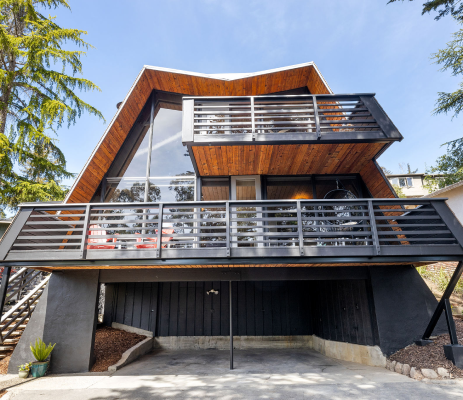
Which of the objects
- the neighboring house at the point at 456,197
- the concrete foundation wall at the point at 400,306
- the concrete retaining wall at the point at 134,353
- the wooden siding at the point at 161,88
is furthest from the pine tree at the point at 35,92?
the neighboring house at the point at 456,197

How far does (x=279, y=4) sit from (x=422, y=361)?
501 inches

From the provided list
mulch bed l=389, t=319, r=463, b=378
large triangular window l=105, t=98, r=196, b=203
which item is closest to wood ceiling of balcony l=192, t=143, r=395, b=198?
large triangular window l=105, t=98, r=196, b=203

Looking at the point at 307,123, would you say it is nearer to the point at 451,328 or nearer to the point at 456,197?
the point at 451,328

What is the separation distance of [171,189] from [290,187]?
133 inches

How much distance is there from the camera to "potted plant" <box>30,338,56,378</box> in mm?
5941

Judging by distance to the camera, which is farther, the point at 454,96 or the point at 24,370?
the point at 454,96

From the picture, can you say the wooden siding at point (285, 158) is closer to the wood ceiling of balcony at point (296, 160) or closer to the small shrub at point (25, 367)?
the wood ceiling of balcony at point (296, 160)

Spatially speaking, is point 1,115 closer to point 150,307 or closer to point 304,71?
point 150,307

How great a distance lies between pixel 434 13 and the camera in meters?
7.98

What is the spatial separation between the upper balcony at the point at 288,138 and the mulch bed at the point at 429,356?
437cm

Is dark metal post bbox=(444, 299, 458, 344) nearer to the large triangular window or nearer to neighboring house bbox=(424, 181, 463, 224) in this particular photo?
the large triangular window

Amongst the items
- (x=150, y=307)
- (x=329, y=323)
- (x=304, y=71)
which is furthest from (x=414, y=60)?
(x=150, y=307)

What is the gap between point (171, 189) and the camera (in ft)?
27.5

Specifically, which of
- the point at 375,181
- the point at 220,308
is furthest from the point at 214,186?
the point at 375,181
